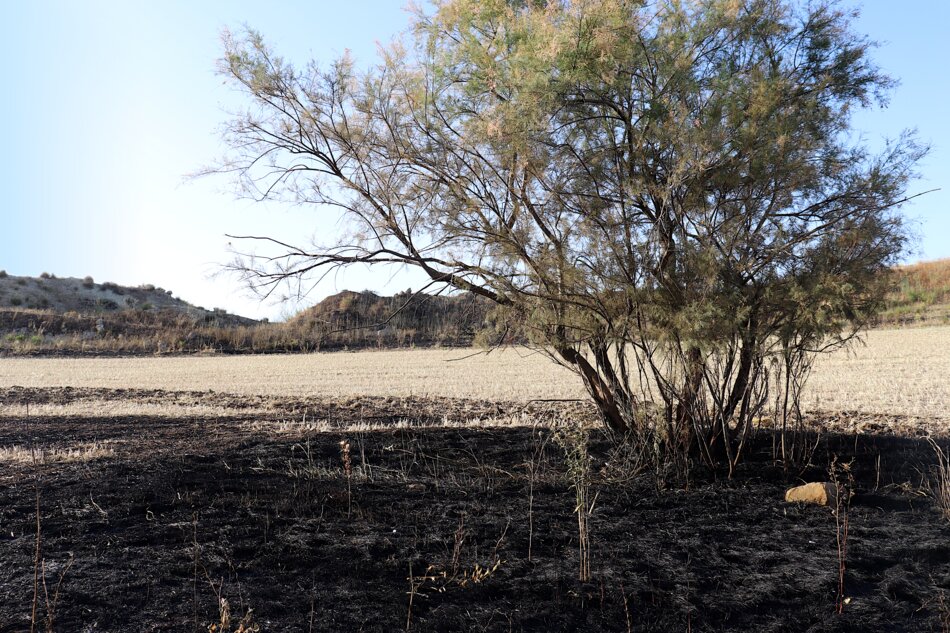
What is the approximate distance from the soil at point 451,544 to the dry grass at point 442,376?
126 inches

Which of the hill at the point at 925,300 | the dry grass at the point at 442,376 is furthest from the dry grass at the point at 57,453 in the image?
the hill at the point at 925,300

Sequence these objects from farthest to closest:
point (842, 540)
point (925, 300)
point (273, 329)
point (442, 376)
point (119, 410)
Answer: point (273, 329) → point (925, 300) → point (442, 376) → point (119, 410) → point (842, 540)

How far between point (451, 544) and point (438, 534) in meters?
0.25

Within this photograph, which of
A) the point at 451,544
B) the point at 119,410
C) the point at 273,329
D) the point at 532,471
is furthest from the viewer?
the point at 273,329

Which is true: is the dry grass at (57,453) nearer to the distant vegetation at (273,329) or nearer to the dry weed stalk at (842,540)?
the dry weed stalk at (842,540)

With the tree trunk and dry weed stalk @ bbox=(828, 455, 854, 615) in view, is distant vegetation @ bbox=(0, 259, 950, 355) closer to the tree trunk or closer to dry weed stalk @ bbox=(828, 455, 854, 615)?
the tree trunk

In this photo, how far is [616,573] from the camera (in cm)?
498

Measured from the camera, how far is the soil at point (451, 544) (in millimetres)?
4375

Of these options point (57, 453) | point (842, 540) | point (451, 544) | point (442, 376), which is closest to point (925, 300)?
point (442, 376)

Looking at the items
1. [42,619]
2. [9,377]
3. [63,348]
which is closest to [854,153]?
[42,619]

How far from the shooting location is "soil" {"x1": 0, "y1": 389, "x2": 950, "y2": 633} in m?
4.38

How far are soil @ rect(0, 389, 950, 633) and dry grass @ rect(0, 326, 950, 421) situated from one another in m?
3.21

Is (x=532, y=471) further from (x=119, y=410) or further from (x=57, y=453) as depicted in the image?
(x=119, y=410)

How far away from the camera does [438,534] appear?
18.7ft
